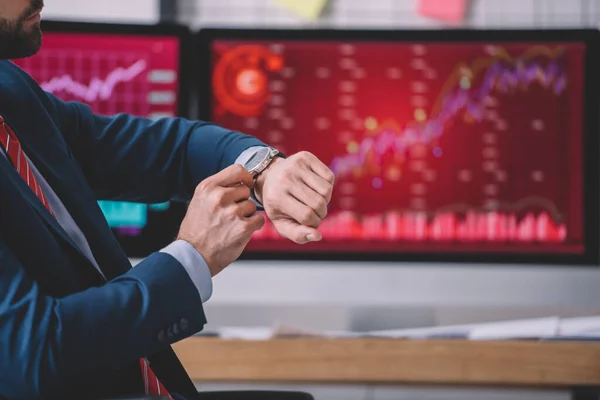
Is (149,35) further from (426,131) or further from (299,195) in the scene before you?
(299,195)

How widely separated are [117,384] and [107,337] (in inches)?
5.5

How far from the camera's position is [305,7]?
182 centimetres

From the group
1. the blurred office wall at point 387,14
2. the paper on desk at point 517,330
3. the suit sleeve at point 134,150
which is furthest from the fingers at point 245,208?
the blurred office wall at point 387,14

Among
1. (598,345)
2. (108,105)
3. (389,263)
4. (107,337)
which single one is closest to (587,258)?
(598,345)

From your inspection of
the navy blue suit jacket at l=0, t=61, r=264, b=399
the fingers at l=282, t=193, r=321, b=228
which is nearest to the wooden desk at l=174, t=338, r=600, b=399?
the navy blue suit jacket at l=0, t=61, r=264, b=399

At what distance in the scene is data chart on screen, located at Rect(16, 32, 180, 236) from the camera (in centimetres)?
163

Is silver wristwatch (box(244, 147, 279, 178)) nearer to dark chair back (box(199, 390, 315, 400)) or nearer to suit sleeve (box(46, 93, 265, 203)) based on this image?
suit sleeve (box(46, 93, 265, 203))

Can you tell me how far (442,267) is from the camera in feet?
5.60

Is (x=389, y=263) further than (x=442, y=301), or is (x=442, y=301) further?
(x=442, y=301)

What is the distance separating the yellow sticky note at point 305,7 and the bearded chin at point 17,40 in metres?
1.00

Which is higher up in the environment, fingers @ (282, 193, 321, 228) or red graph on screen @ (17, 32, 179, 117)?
red graph on screen @ (17, 32, 179, 117)

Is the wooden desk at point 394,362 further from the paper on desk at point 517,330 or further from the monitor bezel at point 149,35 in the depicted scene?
the monitor bezel at point 149,35

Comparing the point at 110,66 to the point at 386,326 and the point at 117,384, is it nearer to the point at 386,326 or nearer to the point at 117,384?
the point at 386,326

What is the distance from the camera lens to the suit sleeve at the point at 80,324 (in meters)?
0.67
